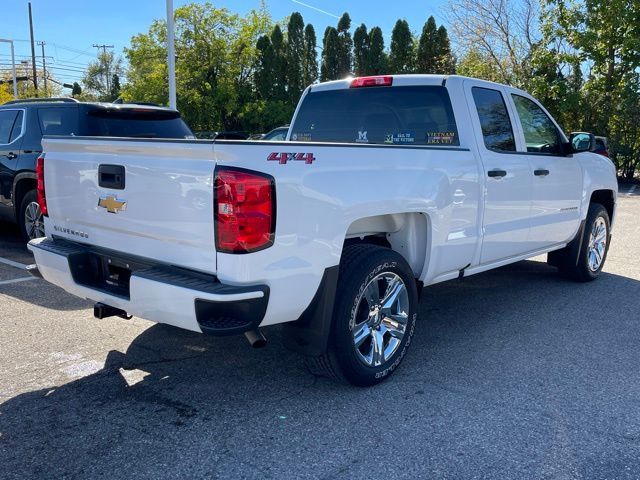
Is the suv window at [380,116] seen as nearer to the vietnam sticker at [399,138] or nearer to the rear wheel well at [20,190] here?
the vietnam sticker at [399,138]

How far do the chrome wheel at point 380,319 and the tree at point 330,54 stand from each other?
27.7m

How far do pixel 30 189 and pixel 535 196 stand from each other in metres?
5.94

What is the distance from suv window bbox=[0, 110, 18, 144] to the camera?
763 cm

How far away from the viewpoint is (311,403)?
3545mm

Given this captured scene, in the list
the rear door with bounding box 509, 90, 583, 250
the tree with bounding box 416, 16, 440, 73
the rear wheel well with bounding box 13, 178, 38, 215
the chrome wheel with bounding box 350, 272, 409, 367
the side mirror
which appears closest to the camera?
the chrome wheel with bounding box 350, 272, 409, 367

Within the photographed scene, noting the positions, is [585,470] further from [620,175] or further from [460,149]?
[620,175]

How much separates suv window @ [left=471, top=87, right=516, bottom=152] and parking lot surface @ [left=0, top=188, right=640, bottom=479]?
151 cm

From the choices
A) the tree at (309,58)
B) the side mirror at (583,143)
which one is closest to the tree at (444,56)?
the tree at (309,58)

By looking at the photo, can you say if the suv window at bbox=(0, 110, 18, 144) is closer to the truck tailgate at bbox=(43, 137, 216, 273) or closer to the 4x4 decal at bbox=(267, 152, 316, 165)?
the truck tailgate at bbox=(43, 137, 216, 273)

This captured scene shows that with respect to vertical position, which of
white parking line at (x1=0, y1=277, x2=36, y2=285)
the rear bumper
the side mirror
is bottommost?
white parking line at (x1=0, y1=277, x2=36, y2=285)

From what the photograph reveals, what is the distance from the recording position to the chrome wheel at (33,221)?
726 cm

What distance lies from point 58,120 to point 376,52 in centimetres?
2501

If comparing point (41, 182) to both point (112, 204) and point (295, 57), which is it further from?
point (295, 57)

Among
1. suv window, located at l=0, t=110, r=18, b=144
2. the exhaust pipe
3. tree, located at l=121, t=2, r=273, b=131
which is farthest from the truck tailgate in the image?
tree, located at l=121, t=2, r=273, b=131
